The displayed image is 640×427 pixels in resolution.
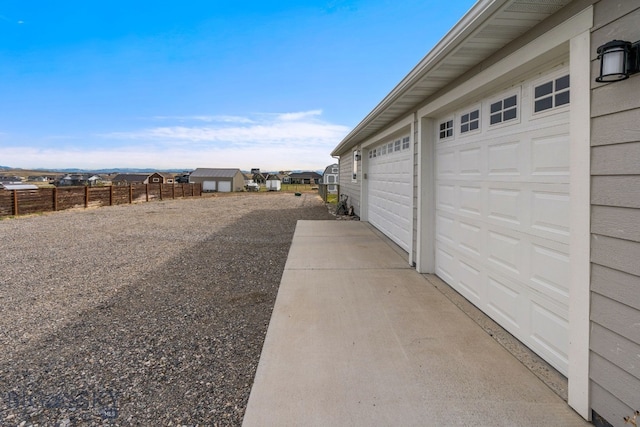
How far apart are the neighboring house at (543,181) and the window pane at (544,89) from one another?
0.5 inches

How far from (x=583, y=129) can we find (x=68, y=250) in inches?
351

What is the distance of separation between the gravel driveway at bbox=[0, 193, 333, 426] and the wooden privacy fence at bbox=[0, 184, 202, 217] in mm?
8424

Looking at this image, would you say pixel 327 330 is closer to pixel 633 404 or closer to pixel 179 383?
pixel 179 383

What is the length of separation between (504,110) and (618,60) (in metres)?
1.41

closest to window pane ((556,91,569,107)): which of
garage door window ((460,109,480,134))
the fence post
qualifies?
garage door window ((460,109,480,134))

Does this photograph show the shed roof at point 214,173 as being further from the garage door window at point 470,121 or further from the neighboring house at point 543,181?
the garage door window at point 470,121

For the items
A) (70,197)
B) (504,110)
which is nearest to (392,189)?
(504,110)

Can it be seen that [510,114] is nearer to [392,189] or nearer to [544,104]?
[544,104]

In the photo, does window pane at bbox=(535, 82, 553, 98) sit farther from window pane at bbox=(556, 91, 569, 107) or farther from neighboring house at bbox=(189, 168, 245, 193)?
neighboring house at bbox=(189, 168, 245, 193)

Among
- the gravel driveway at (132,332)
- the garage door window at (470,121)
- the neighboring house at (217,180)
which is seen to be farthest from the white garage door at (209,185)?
the garage door window at (470,121)

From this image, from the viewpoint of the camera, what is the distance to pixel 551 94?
7.69ft

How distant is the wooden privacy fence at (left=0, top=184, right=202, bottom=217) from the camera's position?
13289mm

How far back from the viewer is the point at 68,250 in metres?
7.26

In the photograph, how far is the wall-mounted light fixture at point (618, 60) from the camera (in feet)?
4.99
